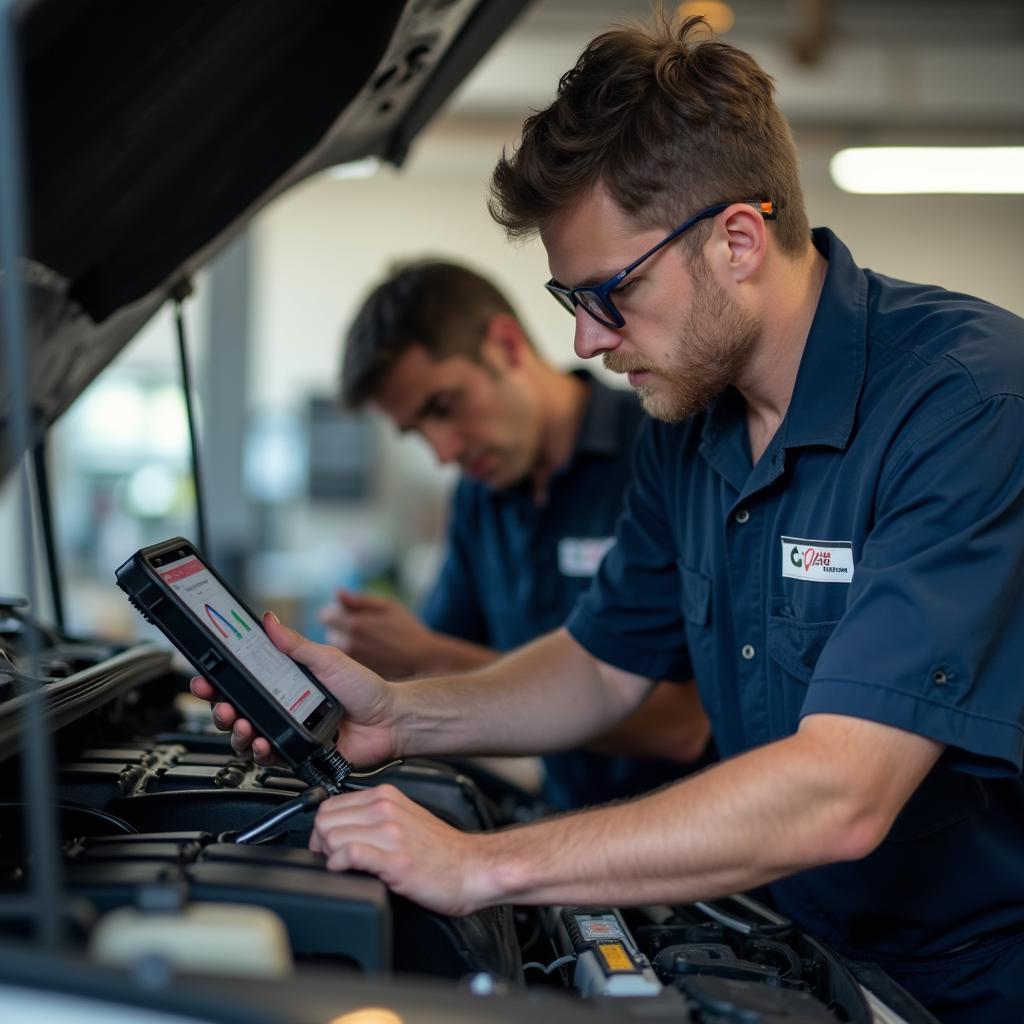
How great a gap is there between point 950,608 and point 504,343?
1.50 m

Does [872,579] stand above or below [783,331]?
below

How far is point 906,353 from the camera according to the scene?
1321 millimetres

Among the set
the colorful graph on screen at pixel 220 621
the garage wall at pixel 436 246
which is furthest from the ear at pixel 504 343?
the garage wall at pixel 436 246

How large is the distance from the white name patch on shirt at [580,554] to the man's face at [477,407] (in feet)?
0.55

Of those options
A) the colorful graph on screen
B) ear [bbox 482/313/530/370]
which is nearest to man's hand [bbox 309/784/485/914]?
the colorful graph on screen

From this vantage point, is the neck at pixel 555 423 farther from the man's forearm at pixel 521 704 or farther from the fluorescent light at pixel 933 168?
the fluorescent light at pixel 933 168

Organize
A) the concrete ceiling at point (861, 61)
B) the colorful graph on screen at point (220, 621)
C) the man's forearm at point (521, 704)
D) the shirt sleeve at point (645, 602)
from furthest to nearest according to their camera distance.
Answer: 1. the concrete ceiling at point (861, 61)
2. the shirt sleeve at point (645, 602)
3. the man's forearm at point (521, 704)
4. the colorful graph on screen at point (220, 621)

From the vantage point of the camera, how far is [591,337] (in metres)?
1.43

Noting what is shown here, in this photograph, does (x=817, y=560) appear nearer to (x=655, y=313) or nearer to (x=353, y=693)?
(x=655, y=313)

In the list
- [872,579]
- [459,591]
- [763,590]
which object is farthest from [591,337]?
[459,591]

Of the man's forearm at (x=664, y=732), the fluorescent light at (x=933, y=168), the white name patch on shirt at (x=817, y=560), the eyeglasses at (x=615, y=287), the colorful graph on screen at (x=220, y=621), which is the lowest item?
the man's forearm at (x=664, y=732)

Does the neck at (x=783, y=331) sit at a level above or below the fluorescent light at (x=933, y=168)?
below

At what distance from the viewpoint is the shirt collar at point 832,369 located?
135cm

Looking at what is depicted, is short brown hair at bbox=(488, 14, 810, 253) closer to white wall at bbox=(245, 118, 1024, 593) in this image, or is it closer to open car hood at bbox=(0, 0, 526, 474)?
open car hood at bbox=(0, 0, 526, 474)
